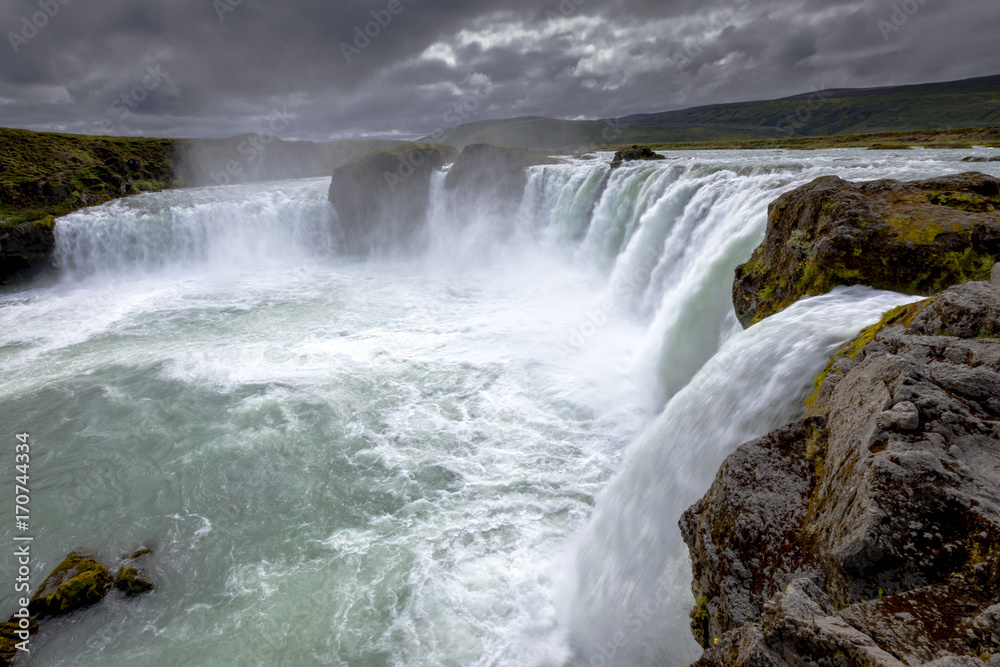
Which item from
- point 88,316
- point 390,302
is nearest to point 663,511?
point 390,302

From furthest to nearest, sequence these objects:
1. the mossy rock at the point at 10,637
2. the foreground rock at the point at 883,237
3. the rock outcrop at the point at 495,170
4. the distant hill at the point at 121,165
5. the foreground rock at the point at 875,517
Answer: the distant hill at the point at 121,165, the rock outcrop at the point at 495,170, the mossy rock at the point at 10,637, the foreground rock at the point at 883,237, the foreground rock at the point at 875,517

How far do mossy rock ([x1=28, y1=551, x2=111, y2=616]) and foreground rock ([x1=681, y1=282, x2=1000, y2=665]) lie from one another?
8829 mm

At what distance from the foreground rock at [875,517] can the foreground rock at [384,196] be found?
31.7 metres

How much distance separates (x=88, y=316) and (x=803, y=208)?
87.1 feet

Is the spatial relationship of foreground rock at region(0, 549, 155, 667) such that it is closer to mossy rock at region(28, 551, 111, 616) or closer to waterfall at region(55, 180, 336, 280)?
mossy rock at region(28, 551, 111, 616)

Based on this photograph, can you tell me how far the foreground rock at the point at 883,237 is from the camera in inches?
245

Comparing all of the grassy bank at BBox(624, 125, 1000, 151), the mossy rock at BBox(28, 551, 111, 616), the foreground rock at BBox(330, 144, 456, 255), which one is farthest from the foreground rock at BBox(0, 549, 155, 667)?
the grassy bank at BBox(624, 125, 1000, 151)

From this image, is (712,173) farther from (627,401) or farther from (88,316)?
(88,316)

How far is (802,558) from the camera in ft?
9.65

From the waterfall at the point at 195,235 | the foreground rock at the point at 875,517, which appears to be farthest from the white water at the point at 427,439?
the waterfall at the point at 195,235

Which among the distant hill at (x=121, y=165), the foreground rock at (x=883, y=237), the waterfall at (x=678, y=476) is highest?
the distant hill at (x=121, y=165)

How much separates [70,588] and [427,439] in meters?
6.28

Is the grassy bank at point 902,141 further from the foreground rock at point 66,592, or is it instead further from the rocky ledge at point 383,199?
the foreground rock at point 66,592

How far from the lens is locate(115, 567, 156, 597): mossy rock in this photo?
7441mm
